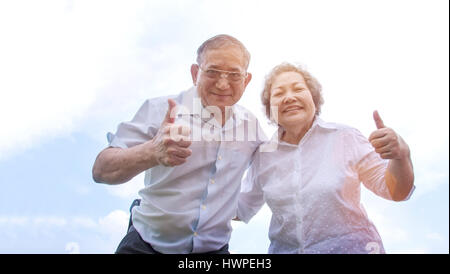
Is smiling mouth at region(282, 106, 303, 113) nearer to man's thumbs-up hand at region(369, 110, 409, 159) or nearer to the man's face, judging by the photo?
the man's face

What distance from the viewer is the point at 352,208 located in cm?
156

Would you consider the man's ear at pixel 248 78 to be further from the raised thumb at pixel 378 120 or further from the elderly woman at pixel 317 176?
the raised thumb at pixel 378 120

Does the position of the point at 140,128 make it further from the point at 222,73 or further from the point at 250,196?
the point at 250,196

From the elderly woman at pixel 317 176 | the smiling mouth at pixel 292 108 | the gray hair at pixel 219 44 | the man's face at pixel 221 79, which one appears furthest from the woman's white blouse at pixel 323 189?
the gray hair at pixel 219 44

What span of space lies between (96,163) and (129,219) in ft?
1.19

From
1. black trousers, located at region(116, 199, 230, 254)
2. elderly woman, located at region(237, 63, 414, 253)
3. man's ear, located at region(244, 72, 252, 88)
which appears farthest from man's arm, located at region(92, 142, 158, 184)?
man's ear, located at region(244, 72, 252, 88)

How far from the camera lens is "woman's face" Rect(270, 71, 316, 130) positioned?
1.80 m

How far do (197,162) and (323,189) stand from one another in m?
0.61

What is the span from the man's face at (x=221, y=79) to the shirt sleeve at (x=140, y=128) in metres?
0.25

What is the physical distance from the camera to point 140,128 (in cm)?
176

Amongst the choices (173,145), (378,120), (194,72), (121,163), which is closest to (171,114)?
(173,145)

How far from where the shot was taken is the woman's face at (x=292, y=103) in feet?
5.90
